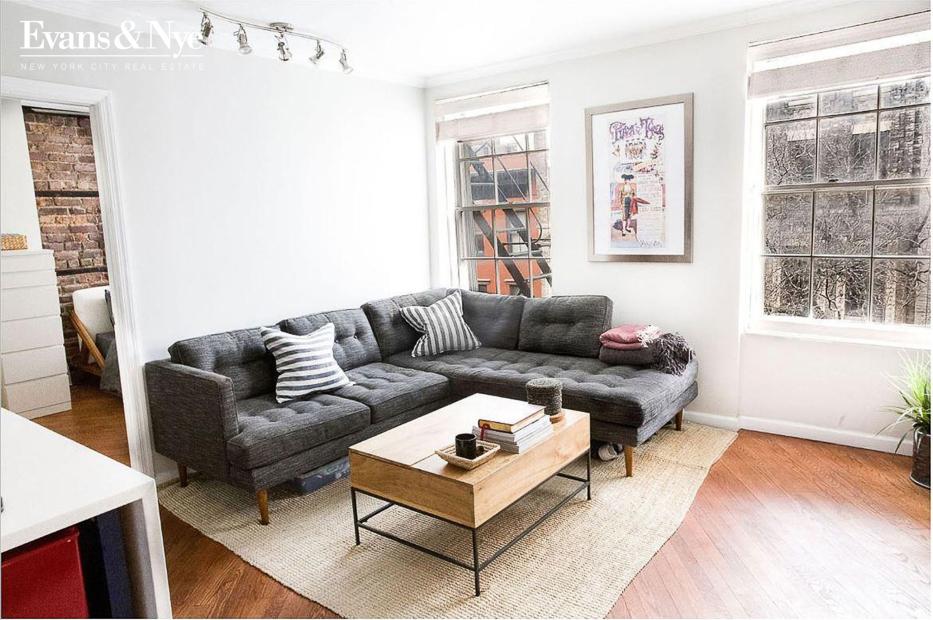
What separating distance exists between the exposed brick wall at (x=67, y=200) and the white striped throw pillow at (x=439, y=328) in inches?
123

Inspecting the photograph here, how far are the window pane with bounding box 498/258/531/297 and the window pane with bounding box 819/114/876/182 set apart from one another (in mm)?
2058

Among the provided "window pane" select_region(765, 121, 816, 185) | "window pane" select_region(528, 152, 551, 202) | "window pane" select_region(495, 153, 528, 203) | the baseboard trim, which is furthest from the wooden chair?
"window pane" select_region(765, 121, 816, 185)

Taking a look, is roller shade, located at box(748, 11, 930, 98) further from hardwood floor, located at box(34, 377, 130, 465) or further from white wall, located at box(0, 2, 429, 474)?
hardwood floor, located at box(34, 377, 130, 465)

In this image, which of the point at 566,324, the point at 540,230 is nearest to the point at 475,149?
the point at 540,230

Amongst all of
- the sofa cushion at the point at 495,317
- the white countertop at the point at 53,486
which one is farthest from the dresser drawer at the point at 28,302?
the white countertop at the point at 53,486

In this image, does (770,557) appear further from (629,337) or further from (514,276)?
(514,276)

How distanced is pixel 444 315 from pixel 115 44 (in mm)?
2411

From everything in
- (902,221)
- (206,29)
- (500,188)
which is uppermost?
(206,29)

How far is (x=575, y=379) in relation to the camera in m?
3.53

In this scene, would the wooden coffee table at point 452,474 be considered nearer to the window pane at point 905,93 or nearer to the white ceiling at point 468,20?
the white ceiling at point 468,20

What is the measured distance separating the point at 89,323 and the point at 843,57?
569 cm

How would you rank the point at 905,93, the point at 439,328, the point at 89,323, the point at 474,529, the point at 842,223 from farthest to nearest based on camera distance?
the point at 89,323, the point at 439,328, the point at 842,223, the point at 905,93, the point at 474,529

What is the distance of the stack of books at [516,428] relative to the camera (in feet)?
8.16

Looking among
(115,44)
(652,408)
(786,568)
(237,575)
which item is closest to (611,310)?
(652,408)
